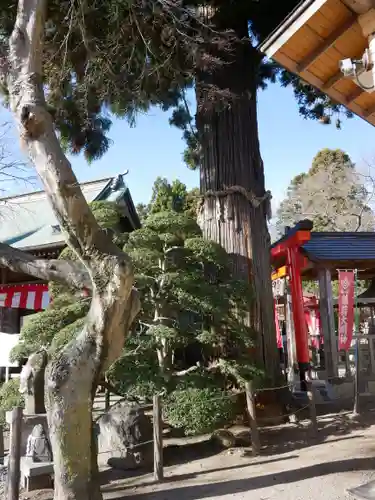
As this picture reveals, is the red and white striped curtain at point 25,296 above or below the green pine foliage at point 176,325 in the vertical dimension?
above

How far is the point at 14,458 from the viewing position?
4.32 m

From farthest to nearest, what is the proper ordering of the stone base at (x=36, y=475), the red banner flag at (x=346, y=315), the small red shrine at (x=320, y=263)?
1. the red banner flag at (x=346, y=315)
2. the small red shrine at (x=320, y=263)
3. the stone base at (x=36, y=475)

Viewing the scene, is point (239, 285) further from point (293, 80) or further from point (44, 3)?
point (293, 80)

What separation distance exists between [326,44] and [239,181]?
400 cm

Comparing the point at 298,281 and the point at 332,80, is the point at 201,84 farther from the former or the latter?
the point at 298,281

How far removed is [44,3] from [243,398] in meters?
5.59

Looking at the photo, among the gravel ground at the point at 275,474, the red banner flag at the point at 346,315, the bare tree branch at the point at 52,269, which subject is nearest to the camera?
the bare tree branch at the point at 52,269

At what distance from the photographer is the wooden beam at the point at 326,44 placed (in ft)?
12.4

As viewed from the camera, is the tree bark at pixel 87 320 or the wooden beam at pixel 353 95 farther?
the wooden beam at pixel 353 95

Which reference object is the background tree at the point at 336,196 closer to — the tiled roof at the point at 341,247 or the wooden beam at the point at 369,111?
the tiled roof at the point at 341,247

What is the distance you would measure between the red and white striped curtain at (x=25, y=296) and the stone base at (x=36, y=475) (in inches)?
272

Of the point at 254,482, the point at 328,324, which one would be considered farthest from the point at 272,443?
the point at 328,324

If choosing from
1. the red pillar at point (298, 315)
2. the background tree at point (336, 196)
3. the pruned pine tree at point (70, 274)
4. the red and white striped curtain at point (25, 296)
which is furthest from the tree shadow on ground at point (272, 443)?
the background tree at point (336, 196)

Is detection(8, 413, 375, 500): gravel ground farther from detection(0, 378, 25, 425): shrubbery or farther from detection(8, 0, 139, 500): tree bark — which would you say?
detection(0, 378, 25, 425): shrubbery
